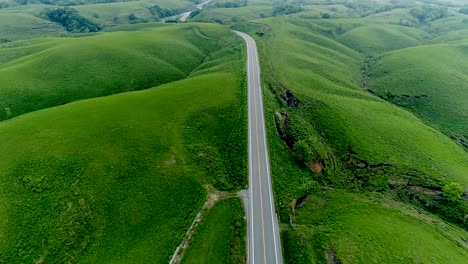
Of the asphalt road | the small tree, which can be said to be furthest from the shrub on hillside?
the small tree

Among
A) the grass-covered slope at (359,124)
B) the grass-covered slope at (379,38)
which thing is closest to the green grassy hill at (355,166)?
the grass-covered slope at (359,124)

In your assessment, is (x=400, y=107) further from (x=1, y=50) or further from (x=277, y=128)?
(x=1, y=50)

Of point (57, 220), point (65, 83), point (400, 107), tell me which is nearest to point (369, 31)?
point (400, 107)

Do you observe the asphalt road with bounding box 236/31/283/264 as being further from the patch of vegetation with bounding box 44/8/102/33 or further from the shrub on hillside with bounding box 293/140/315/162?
the patch of vegetation with bounding box 44/8/102/33

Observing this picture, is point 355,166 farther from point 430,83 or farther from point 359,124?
point 430,83

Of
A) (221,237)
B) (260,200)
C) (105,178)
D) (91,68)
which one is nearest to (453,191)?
(260,200)

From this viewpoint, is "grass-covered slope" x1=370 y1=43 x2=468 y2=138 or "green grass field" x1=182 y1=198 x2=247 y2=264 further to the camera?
"grass-covered slope" x1=370 y1=43 x2=468 y2=138
